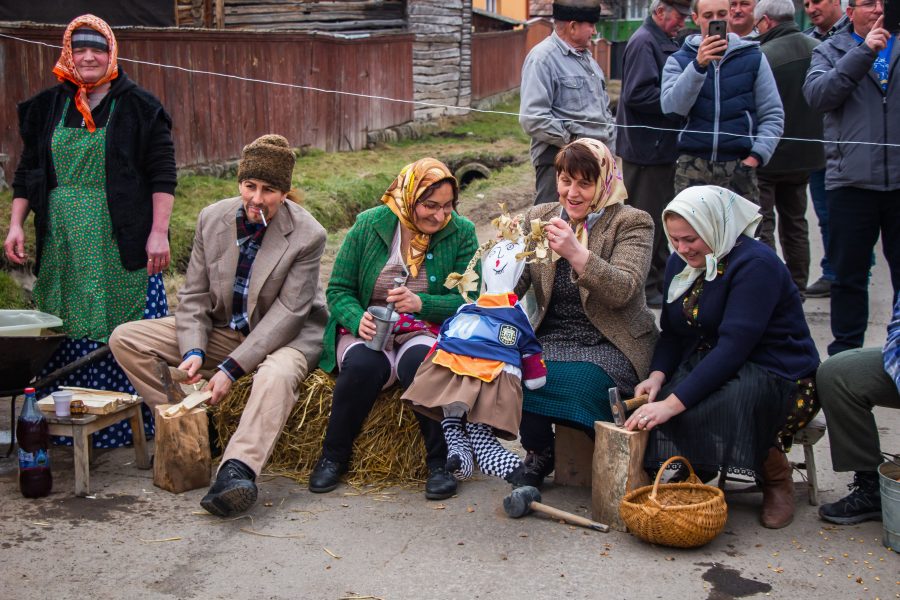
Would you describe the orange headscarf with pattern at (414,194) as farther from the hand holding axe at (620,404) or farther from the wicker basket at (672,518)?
the wicker basket at (672,518)

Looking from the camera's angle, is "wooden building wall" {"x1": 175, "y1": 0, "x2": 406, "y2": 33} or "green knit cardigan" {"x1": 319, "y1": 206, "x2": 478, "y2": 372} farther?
"wooden building wall" {"x1": 175, "y1": 0, "x2": 406, "y2": 33}

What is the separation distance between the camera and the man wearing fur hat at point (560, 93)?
680 centimetres

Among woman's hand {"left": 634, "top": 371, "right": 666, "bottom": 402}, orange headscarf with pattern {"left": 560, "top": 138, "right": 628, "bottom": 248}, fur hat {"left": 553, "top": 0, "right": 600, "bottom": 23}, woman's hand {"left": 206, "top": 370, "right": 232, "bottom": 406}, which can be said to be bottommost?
woman's hand {"left": 206, "top": 370, "right": 232, "bottom": 406}

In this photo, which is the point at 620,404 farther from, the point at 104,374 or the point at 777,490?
the point at 104,374

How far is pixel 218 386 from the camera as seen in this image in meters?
4.69

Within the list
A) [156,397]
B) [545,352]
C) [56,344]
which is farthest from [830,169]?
[56,344]

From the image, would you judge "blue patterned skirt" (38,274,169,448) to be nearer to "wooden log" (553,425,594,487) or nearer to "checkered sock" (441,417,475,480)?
"checkered sock" (441,417,475,480)

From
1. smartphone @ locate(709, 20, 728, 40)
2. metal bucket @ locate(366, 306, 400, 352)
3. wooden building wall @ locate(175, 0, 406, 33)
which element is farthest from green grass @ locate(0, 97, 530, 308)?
smartphone @ locate(709, 20, 728, 40)

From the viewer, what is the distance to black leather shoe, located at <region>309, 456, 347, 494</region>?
4602 millimetres

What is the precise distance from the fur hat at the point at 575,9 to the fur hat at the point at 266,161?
2742 mm

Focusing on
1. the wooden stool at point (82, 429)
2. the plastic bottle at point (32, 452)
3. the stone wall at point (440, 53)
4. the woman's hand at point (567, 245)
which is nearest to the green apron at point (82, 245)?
the wooden stool at point (82, 429)

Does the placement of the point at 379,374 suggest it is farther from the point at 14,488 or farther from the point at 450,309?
the point at 14,488

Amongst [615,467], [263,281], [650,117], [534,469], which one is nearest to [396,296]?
[263,281]

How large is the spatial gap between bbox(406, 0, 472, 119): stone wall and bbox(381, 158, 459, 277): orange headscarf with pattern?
14425 millimetres
